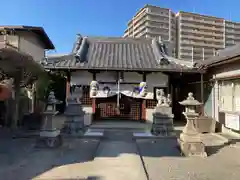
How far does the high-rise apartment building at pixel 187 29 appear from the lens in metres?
65.4

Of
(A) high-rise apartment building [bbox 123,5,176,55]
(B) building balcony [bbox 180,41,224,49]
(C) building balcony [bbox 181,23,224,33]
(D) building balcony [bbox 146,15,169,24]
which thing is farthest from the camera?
(C) building balcony [bbox 181,23,224,33]

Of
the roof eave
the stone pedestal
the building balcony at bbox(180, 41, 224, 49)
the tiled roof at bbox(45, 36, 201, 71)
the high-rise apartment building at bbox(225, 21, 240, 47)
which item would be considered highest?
the high-rise apartment building at bbox(225, 21, 240, 47)

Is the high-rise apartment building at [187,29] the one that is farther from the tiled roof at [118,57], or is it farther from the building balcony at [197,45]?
the tiled roof at [118,57]

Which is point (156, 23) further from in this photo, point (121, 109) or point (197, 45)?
point (121, 109)

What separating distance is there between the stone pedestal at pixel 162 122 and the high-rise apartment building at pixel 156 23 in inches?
2270

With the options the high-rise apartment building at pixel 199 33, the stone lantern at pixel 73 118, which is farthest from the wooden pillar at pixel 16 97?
the high-rise apartment building at pixel 199 33

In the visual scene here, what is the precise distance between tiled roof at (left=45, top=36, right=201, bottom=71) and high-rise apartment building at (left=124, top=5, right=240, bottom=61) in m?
49.7

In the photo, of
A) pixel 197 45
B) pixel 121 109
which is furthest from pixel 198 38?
pixel 121 109

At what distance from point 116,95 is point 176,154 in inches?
261

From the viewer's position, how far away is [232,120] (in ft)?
32.8

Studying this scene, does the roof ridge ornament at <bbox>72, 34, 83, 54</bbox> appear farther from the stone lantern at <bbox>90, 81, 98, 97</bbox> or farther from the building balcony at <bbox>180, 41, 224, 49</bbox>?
the building balcony at <bbox>180, 41, 224, 49</bbox>

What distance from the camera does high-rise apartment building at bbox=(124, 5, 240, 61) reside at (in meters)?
65.4

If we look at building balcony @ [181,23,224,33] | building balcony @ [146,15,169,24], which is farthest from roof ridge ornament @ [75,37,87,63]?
building balcony @ [181,23,224,33]

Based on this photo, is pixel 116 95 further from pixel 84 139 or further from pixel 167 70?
pixel 84 139
